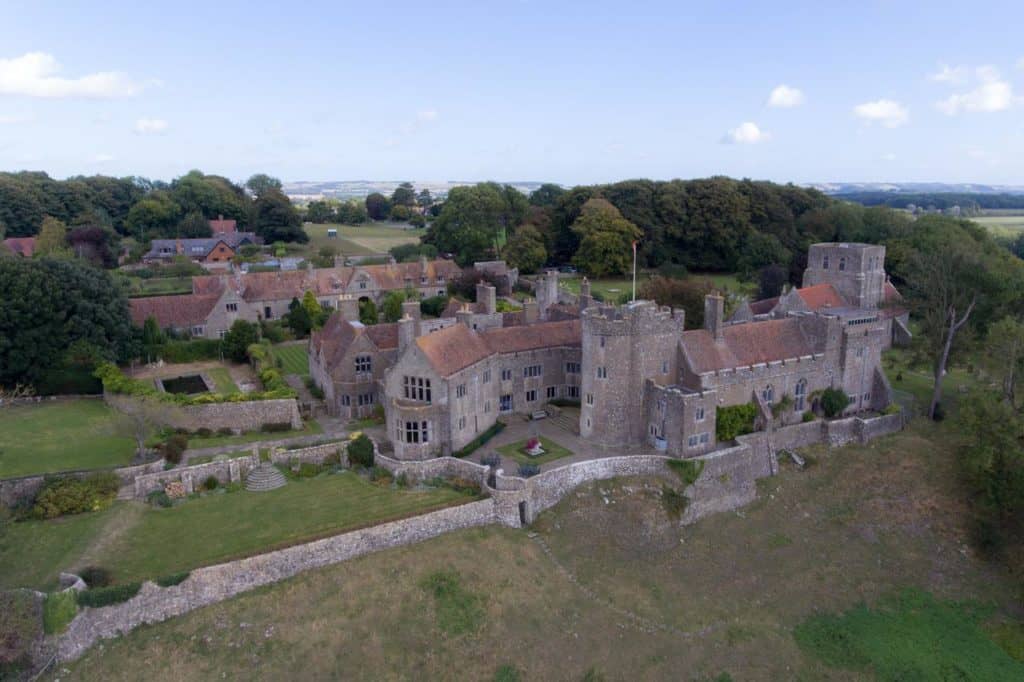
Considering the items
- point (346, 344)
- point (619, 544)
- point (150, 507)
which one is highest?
point (346, 344)

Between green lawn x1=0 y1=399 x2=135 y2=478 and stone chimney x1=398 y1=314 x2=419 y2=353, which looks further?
stone chimney x1=398 y1=314 x2=419 y2=353

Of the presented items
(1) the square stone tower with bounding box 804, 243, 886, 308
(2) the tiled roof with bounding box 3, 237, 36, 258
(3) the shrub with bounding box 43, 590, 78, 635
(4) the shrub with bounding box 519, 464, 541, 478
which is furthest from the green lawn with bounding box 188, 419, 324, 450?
(2) the tiled roof with bounding box 3, 237, 36, 258

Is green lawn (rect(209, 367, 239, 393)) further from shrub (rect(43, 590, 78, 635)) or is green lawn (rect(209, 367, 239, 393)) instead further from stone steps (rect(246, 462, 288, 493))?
shrub (rect(43, 590, 78, 635))

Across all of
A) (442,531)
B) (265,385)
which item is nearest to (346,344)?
(265,385)

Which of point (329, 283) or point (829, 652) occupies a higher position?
point (329, 283)

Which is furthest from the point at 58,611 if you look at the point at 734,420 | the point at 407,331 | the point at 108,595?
the point at 734,420

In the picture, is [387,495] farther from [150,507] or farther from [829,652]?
[829,652]
